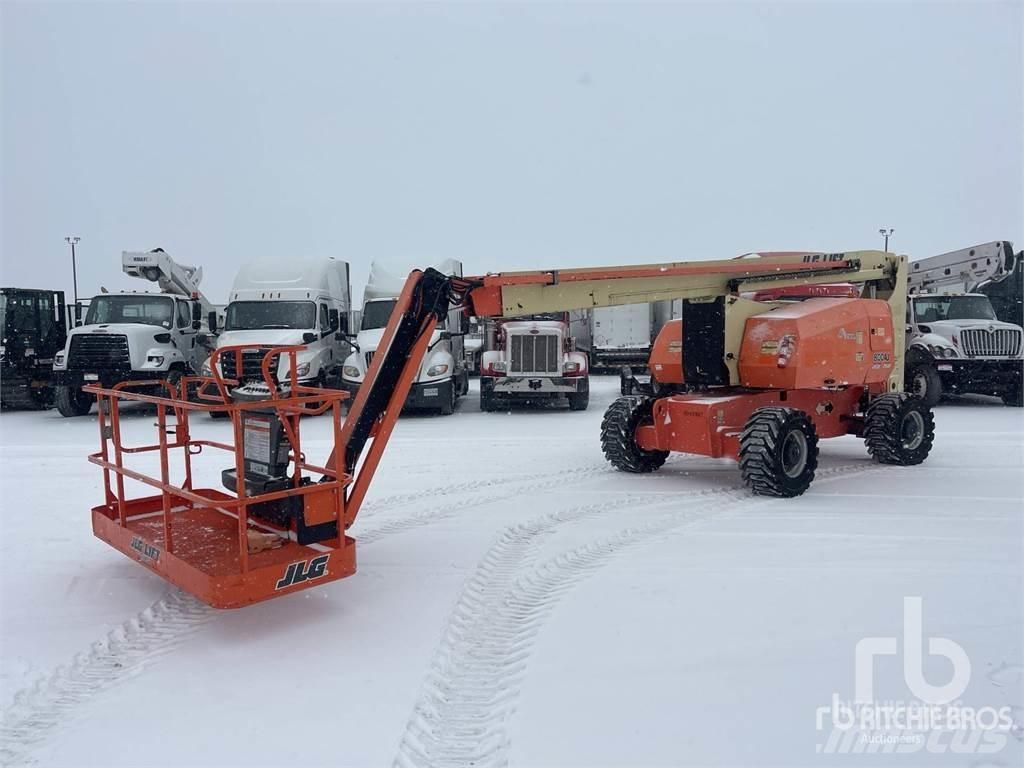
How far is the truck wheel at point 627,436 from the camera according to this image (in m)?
8.27

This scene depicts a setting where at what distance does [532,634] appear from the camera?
13.8 ft

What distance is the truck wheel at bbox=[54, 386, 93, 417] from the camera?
565 inches

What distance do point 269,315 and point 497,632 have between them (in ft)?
38.0

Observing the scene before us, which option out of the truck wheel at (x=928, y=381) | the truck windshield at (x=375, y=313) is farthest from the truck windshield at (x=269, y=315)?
the truck wheel at (x=928, y=381)

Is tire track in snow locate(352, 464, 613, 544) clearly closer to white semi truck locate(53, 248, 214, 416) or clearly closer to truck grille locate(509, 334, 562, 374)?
truck grille locate(509, 334, 562, 374)

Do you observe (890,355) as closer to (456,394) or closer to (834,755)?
(834,755)

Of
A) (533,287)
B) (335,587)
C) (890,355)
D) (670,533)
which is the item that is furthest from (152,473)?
(890,355)

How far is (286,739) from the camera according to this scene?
3.25 metres

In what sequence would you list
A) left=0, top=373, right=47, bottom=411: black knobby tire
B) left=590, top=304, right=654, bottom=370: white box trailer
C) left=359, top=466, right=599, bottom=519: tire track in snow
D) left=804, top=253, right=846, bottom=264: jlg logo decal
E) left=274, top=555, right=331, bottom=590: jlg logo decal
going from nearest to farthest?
1. left=274, top=555, right=331, bottom=590: jlg logo decal
2. left=359, top=466, right=599, bottom=519: tire track in snow
3. left=804, top=253, right=846, bottom=264: jlg logo decal
4. left=0, top=373, right=47, bottom=411: black knobby tire
5. left=590, top=304, right=654, bottom=370: white box trailer

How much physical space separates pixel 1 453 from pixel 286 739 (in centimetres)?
936

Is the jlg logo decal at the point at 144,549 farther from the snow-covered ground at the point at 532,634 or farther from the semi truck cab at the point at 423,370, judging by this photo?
the semi truck cab at the point at 423,370

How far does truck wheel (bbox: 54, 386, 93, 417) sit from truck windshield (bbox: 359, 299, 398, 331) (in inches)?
214
